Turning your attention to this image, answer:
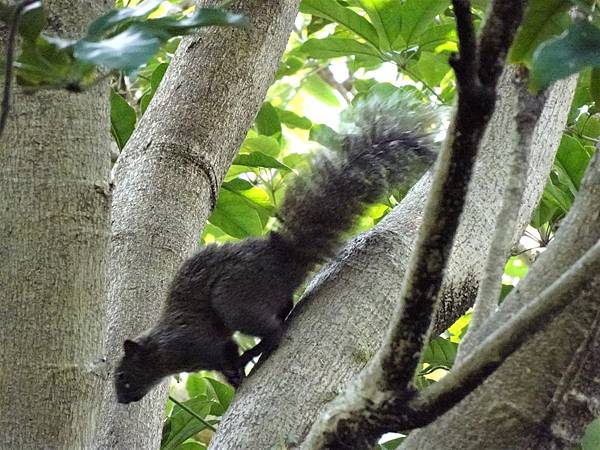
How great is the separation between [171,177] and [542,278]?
1027mm

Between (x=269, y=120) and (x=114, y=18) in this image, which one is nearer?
(x=114, y=18)

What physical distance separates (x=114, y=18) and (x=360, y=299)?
0.88m

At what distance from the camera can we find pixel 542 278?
0.93 m

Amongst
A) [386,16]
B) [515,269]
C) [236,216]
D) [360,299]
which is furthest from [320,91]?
[360,299]

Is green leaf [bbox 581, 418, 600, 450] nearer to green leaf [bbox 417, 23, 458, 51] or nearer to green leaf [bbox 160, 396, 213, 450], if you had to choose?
green leaf [bbox 160, 396, 213, 450]

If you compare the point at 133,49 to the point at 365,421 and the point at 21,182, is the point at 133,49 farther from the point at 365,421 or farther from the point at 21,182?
the point at 21,182

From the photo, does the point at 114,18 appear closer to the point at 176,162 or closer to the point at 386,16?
the point at 176,162

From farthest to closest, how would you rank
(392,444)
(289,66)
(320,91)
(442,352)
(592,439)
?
1. (320,91)
2. (289,66)
3. (442,352)
4. (392,444)
5. (592,439)

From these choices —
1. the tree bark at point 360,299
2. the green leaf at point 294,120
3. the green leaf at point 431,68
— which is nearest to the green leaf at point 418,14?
the green leaf at point 431,68

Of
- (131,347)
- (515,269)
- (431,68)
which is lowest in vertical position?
(515,269)

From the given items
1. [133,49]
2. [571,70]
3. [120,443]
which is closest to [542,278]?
[571,70]

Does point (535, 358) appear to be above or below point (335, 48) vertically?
above

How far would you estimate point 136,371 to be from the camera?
2.42 metres

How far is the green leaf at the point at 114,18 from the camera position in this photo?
759 mm
